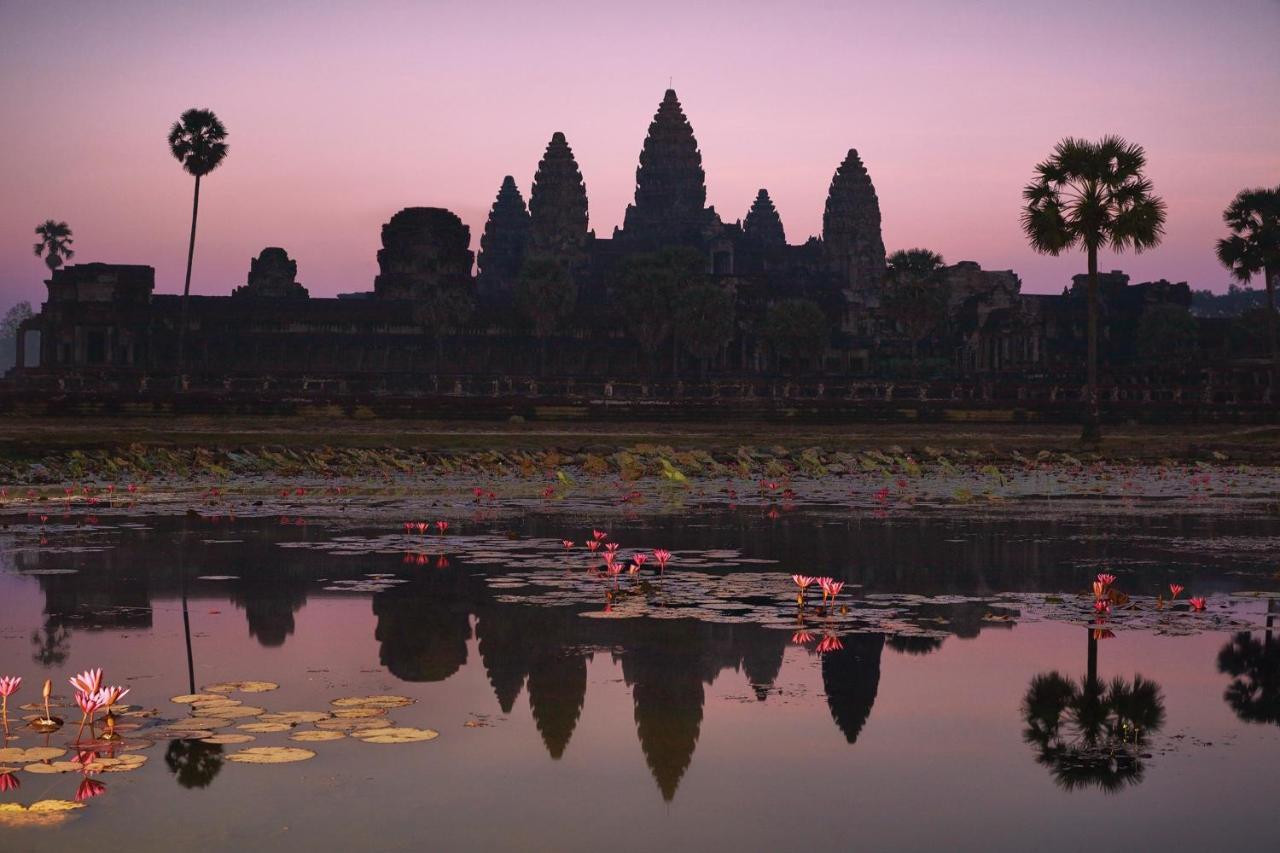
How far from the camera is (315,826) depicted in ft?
22.6

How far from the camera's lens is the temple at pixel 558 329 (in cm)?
10450

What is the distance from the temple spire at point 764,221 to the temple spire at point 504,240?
87.4ft

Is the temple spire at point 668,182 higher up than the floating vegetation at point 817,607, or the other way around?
the temple spire at point 668,182

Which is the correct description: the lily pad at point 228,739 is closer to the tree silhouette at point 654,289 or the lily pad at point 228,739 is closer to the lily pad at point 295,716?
the lily pad at point 295,716

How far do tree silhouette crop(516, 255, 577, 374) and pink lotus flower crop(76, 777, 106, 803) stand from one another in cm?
10286

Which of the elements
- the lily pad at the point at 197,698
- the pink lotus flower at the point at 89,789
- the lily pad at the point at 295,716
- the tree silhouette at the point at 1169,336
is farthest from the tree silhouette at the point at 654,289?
the pink lotus flower at the point at 89,789

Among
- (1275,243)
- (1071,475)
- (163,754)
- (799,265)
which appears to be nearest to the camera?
(163,754)

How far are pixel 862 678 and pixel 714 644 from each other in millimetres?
1481

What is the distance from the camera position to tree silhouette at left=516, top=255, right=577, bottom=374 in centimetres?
11000

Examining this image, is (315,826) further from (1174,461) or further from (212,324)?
(212,324)

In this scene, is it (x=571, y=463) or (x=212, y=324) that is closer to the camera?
(x=571, y=463)

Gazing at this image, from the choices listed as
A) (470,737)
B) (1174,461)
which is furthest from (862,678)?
(1174,461)

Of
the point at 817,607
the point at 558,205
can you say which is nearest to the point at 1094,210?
the point at 817,607

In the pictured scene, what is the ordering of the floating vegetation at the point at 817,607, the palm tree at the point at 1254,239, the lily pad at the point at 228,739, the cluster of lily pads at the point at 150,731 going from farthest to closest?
the palm tree at the point at 1254,239 → the floating vegetation at the point at 817,607 → the lily pad at the point at 228,739 → the cluster of lily pads at the point at 150,731
